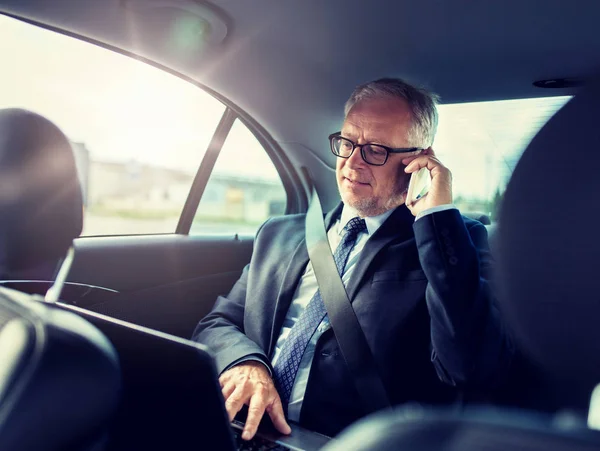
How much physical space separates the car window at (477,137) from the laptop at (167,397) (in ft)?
4.71

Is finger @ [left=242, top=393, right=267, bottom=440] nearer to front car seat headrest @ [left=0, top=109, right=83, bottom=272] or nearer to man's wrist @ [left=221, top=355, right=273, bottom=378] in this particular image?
man's wrist @ [left=221, top=355, right=273, bottom=378]

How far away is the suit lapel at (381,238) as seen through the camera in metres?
1.69

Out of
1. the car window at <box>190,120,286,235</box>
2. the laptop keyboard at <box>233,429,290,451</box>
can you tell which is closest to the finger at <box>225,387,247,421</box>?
the laptop keyboard at <box>233,429,290,451</box>

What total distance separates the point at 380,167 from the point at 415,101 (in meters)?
0.25

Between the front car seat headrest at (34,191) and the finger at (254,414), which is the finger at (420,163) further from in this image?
the front car seat headrest at (34,191)

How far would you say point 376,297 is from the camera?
164cm

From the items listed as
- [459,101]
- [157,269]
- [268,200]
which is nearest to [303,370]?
[157,269]

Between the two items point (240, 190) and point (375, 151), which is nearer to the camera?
point (375, 151)

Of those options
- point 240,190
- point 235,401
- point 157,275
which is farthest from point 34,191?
point 240,190

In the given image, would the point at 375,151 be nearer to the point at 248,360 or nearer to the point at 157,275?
the point at 248,360

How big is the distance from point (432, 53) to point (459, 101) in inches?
13.8

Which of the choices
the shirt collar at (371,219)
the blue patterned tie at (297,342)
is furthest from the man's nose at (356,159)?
the blue patterned tie at (297,342)

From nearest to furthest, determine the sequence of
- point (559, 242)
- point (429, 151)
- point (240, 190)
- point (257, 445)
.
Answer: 1. point (559, 242)
2. point (257, 445)
3. point (429, 151)
4. point (240, 190)

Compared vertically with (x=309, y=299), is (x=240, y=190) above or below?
above
